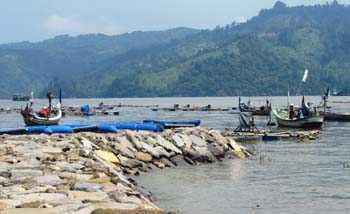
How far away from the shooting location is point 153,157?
30.2 metres

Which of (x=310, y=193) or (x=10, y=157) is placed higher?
(x=10, y=157)

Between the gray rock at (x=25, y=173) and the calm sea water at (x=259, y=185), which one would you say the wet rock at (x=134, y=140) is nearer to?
the calm sea water at (x=259, y=185)

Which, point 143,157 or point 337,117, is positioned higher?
point 143,157

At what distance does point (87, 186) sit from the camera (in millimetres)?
16109

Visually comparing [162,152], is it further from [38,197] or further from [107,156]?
[38,197]

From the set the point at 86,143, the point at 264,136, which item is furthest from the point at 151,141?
the point at 264,136

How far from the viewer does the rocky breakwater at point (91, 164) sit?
14039 mm

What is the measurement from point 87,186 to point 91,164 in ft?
16.8

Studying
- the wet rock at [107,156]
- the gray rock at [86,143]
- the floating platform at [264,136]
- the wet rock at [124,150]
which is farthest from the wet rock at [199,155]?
the floating platform at [264,136]

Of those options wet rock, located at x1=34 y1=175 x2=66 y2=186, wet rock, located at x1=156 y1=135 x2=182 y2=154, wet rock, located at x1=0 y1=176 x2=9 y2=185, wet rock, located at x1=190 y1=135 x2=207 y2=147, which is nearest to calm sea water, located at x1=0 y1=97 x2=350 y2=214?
wet rock, located at x1=156 y1=135 x2=182 y2=154

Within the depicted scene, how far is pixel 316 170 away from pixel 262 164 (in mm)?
3425

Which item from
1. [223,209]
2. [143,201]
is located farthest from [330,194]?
[143,201]

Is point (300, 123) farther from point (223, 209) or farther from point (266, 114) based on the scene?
point (223, 209)

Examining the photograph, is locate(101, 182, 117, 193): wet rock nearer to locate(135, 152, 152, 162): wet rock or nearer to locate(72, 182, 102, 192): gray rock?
locate(72, 182, 102, 192): gray rock
